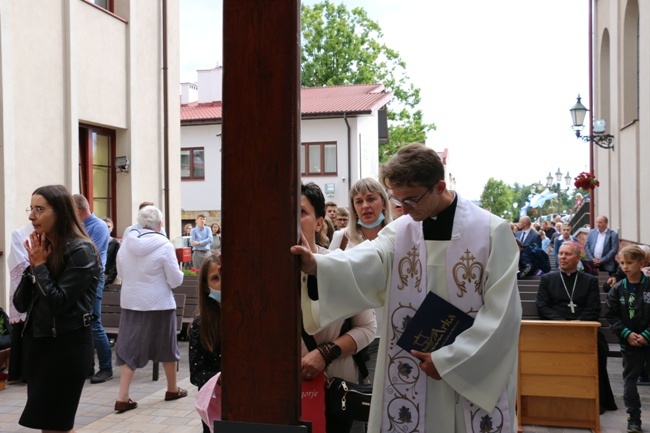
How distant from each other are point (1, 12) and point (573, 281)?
8044mm


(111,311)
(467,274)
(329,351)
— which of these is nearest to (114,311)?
(111,311)

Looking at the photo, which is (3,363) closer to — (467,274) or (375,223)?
(375,223)

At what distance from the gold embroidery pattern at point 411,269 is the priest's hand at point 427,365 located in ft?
0.87

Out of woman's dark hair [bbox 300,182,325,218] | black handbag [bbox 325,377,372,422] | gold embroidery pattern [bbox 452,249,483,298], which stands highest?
woman's dark hair [bbox 300,182,325,218]

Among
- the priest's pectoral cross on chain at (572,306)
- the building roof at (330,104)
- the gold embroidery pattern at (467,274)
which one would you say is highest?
the building roof at (330,104)

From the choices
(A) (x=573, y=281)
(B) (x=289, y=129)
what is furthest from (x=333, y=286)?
(A) (x=573, y=281)

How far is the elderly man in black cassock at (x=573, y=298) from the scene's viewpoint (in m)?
7.43

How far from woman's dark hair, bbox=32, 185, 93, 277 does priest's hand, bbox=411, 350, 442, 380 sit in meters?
2.69

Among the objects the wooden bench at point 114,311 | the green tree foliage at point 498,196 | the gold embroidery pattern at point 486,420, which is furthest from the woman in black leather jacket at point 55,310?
the green tree foliage at point 498,196

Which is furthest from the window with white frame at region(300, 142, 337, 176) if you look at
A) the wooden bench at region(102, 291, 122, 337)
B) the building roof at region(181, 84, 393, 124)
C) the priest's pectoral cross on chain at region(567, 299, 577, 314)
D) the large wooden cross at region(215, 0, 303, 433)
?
the large wooden cross at region(215, 0, 303, 433)

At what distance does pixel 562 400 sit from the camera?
6828mm

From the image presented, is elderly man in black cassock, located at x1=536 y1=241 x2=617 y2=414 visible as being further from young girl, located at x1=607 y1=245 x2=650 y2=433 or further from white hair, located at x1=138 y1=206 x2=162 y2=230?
white hair, located at x1=138 y1=206 x2=162 y2=230

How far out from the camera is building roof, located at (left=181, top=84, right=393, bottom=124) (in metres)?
34.8

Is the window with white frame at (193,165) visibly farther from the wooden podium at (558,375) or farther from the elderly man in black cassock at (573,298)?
the wooden podium at (558,375)
